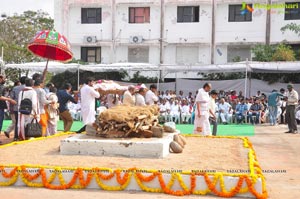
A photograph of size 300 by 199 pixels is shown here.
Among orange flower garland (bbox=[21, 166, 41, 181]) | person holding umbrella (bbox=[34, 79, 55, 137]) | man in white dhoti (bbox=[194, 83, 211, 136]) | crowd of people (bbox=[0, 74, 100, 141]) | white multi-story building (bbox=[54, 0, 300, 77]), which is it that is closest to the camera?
orange flower garland (bbox=[21, 166, 41, 181])

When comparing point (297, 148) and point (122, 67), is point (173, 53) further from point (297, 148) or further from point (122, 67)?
point (297, 148)

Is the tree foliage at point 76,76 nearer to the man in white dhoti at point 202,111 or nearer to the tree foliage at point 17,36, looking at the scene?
the tree foliage at point 17,36

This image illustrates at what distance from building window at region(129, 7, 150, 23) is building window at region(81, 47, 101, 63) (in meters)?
3.18

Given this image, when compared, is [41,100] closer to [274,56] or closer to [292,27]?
[274,56]

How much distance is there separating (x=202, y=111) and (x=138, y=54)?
1842 cm

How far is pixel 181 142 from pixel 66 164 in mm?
2558

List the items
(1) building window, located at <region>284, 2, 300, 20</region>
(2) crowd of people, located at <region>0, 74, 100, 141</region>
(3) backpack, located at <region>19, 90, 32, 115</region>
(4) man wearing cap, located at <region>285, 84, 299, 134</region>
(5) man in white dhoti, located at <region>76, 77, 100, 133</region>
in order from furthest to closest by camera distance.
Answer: (1) building window, located at <region>284, 2, 300, 20</region>, (4) man wearing cap, located at <region>285, 84, 299, 134</region>, (5) man in white dhoti, located at <region>76, 77, 100, 133</region>, (2) crowd of people, located at <region>0, 74, 100, 141</region>, (3) backpack, located at <region>19, 90, 32, 115</region>

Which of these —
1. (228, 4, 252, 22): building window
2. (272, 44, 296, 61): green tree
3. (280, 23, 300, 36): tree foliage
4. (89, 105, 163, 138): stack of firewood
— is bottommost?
(89, 105, 163, 138): stack of firewood

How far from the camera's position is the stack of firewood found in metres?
7.56

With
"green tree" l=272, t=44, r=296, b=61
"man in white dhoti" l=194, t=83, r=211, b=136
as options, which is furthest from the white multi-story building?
"man in white dhoti" l=194, t=83, r=211, b=136

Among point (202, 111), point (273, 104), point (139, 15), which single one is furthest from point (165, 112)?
point (139, 15)

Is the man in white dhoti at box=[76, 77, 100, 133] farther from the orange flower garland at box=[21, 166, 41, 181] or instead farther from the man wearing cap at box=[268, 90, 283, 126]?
the man wearing cap at box=[268, 90, 283, 126]

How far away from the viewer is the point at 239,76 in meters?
23.4

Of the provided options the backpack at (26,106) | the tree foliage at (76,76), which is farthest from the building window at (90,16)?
the backpack at (26,106)
